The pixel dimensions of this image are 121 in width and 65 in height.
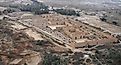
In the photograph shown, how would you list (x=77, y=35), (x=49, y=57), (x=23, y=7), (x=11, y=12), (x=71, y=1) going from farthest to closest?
(x=71, y=1), (x=23, y=7), (x=11, y=12), (x=77, y=35), (x=49, y=57)

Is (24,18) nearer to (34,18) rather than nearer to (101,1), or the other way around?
(34,18)

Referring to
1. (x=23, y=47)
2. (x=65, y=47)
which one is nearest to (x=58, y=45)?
(x=65, y=47)

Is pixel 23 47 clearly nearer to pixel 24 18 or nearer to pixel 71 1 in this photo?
pixel 24 18

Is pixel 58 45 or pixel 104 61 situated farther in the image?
pixel 58 45

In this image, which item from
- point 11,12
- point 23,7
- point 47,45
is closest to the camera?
point 47,45

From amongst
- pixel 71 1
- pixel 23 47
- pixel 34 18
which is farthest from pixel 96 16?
pixel 23 47

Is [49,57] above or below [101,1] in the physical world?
above
